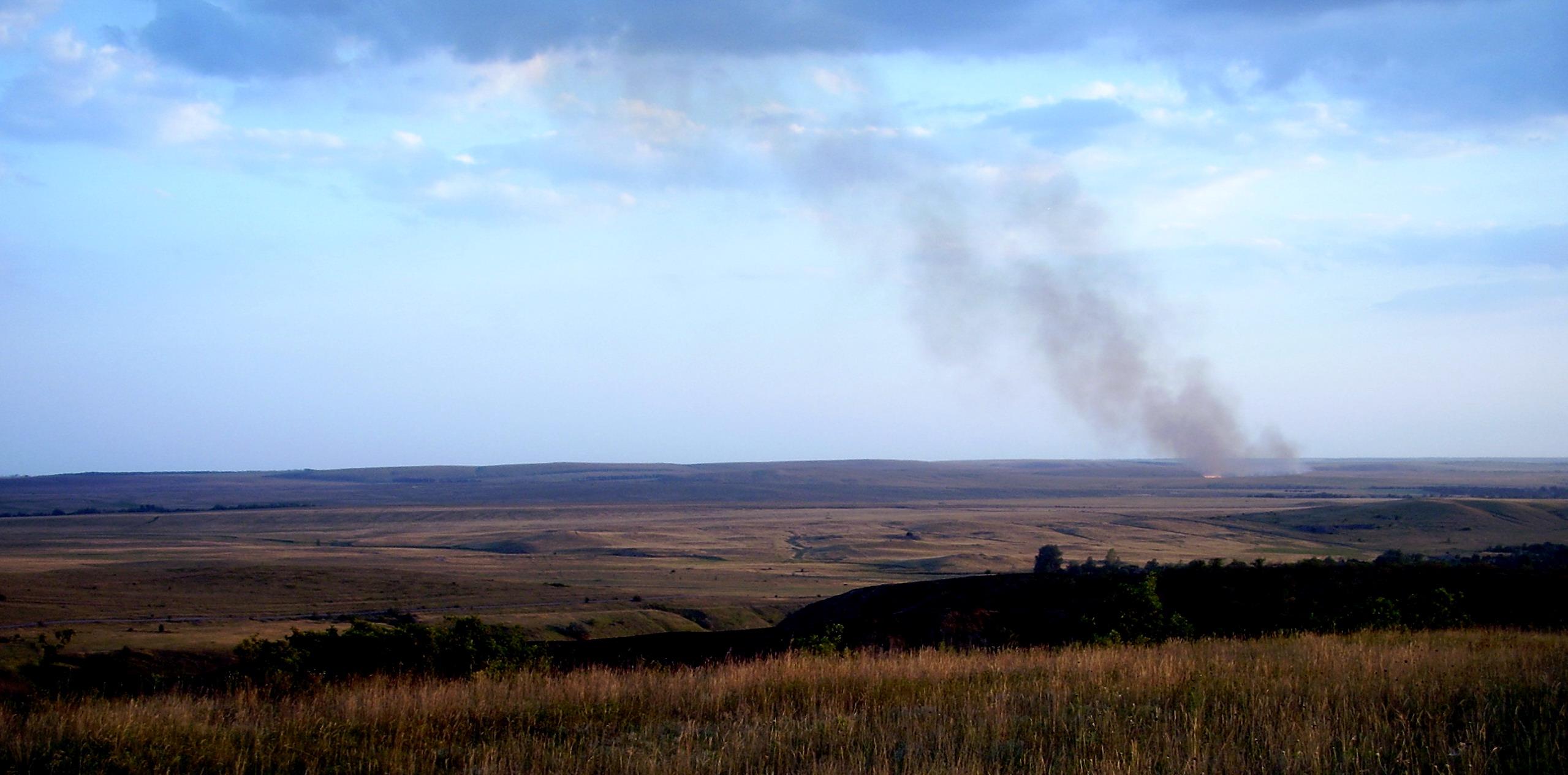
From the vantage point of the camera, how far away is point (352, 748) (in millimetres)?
6918

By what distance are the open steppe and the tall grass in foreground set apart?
24.7 metres

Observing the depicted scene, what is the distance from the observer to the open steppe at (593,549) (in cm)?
4188

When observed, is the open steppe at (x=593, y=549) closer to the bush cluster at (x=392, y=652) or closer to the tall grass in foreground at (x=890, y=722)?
the bush cluster at (x=392, y=652)

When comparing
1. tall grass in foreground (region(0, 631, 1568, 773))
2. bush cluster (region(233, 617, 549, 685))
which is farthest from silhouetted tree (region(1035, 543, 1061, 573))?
tall grass in foreground (region(0, 631, 1568, 773))

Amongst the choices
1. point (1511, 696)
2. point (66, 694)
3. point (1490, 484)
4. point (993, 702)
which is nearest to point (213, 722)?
point (66, 694)

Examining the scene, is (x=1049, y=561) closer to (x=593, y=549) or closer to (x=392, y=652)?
(x=392, y=652)

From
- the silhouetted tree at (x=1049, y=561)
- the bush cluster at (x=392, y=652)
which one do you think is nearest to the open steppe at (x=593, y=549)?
the silhouetted tree at (x=1049, y=561)

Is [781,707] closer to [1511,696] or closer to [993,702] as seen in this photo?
[993,702]

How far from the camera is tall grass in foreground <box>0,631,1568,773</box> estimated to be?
242 inches

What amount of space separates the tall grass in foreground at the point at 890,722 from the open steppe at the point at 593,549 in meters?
24.7

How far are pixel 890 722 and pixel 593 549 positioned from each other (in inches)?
3026

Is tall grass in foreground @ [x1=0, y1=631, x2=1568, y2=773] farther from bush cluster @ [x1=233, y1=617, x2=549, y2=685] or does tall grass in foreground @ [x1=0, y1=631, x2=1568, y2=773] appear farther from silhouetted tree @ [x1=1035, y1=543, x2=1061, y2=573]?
silhouetted tree @ [x1=1035, y1=543, x2=1061, y2=573]

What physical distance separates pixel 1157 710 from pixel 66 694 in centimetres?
1101

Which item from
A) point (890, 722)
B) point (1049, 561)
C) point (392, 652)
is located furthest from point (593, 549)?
point (890, 722)
